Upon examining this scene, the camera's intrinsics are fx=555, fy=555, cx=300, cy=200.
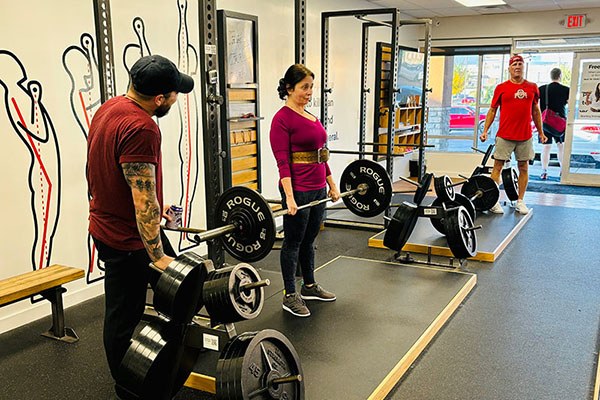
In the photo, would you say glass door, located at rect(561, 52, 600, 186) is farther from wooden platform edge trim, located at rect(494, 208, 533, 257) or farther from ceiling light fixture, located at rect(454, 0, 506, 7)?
wooden platform edge trim, located at rect(494, 208, 533, 257)

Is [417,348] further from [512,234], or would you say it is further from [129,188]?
[512,234]

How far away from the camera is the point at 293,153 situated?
2902 mm

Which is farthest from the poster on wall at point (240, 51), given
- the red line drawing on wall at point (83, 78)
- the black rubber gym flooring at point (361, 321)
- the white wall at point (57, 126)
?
the black rubber gym flooring at point (361, 321)

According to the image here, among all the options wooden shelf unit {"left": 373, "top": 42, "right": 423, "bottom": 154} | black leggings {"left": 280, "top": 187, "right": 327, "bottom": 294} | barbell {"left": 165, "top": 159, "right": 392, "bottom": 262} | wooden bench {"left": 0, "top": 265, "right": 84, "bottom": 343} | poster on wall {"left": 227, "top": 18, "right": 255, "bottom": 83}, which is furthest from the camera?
wooden shelf unit {"left": 373, "top": 42, "right": 423, "bottom": 154}

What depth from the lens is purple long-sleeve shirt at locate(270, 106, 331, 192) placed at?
2.84 m

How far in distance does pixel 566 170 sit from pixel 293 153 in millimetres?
6526

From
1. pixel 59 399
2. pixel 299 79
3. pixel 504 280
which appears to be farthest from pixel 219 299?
pixel 504 280

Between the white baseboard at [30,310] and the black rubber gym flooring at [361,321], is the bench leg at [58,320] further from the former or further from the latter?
the black rubber gym flooring at [361,321]

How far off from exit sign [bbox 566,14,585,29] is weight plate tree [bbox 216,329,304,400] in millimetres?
7403

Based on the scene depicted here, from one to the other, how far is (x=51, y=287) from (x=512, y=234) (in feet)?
12.5

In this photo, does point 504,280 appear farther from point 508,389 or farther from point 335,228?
point 335,228

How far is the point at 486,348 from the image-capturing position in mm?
2797

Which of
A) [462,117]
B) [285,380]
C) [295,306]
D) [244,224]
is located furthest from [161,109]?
[462,117]

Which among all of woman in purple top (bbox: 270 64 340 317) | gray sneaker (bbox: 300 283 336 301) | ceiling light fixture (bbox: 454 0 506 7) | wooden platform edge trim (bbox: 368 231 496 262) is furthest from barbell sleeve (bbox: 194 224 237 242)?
ceiling light fixture (bbox: 454 0 506 7)
